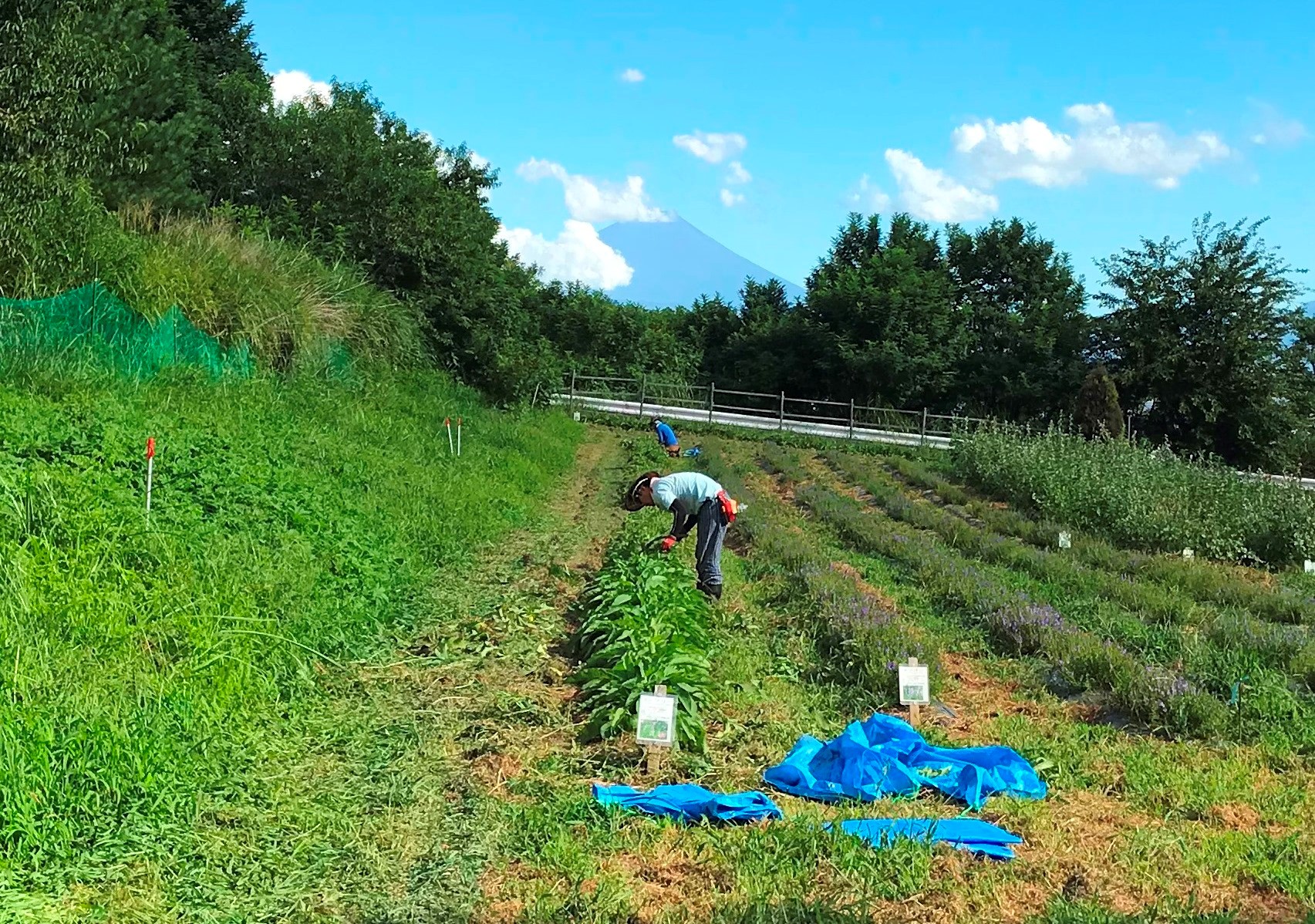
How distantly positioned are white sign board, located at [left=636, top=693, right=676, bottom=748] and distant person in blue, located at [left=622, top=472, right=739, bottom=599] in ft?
11.7

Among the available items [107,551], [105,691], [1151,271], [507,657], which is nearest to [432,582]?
[507,657]

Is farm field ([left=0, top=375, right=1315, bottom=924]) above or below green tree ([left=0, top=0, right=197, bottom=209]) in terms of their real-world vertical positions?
below

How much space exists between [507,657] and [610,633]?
907mm

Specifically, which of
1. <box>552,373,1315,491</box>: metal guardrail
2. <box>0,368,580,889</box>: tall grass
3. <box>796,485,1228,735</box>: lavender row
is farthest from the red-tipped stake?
<box>552,373,1315,491</box>: metal guardrail

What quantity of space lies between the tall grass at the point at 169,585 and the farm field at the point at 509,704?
0.07ft

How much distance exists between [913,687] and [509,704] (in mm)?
2554

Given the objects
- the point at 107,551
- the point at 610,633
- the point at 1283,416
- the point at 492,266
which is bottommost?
the point at 610,633

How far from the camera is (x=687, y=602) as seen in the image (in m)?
7.22

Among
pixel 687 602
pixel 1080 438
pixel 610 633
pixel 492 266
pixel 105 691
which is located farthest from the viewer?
pixel 492 266

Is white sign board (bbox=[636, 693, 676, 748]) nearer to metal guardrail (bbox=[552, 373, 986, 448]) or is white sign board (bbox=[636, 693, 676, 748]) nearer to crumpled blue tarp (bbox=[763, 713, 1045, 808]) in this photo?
crumpled blue tarp (bbox=[763, 713, 1045, 808])

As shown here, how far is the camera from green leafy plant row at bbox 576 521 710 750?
5398 millimetres

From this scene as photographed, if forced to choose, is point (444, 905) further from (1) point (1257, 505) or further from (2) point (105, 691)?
(1) point (1257, 505)

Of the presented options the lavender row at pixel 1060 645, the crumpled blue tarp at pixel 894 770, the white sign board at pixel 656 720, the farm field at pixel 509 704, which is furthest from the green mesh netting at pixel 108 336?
the lavender row at pixel 1060 645

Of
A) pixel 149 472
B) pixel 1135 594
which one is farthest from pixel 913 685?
pixel 149 472
